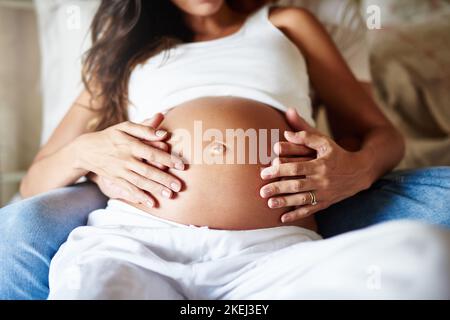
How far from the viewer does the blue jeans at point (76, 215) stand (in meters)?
0.72

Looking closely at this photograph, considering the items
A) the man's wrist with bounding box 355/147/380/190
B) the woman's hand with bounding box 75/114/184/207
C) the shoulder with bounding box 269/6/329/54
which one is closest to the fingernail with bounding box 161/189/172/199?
the woman's hand with bounding box 75/114/184/207

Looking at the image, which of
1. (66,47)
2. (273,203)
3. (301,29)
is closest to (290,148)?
(273,203)

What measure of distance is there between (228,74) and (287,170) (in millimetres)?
253

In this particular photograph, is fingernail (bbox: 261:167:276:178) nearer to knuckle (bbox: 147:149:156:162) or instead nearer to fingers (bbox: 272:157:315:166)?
fingers (bbox: 272:157:315:166)

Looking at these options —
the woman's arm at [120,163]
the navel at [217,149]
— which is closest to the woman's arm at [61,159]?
the woman's arm at [120,163]

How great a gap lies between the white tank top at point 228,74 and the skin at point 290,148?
0.06 m

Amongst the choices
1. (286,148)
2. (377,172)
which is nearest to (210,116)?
(286,148)

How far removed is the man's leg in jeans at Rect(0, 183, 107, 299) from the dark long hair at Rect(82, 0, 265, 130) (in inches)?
9.0

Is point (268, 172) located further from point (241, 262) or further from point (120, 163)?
point (120, 163)

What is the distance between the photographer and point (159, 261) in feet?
2.19

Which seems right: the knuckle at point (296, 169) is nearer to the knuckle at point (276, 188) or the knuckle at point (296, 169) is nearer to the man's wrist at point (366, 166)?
the knuckle at point (276, 188)

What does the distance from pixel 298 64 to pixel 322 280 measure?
51cm

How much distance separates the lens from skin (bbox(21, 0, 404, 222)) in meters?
0.77

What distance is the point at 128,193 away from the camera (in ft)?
2.59
